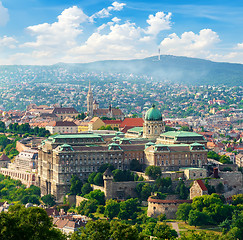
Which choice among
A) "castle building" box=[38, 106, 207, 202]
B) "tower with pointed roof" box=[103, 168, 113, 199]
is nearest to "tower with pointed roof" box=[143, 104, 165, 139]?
"castle building" box=[38, 106, 207, 202]

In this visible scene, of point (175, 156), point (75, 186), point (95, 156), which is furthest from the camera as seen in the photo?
point (95, 156)

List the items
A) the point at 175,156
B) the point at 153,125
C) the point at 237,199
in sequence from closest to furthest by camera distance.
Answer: the point at 237,199 < the point at 175,156 < the point at 153,125

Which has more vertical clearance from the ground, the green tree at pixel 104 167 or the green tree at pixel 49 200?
the green tree at pixel 104 167

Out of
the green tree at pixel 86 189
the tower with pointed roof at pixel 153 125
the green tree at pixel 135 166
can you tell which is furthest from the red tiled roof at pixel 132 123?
the green tree at pixel 86 189

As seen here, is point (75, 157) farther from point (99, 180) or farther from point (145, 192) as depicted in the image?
point (145, 192)

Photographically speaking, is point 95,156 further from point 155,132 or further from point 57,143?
point 155,132

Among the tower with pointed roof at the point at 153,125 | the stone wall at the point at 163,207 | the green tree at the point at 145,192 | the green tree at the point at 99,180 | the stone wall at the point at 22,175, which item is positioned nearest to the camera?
the stone wall at the point at 163,207

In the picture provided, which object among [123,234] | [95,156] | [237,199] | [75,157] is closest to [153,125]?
[95,156]

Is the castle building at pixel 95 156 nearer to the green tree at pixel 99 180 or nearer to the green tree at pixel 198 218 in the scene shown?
the green tree at pixel 99 180
